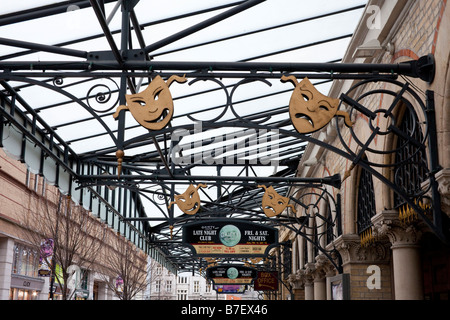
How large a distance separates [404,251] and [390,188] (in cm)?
152

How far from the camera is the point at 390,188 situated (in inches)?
299

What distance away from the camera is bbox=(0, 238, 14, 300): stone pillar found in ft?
82.6

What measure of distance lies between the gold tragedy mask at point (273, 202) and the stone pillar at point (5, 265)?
15.8 metres

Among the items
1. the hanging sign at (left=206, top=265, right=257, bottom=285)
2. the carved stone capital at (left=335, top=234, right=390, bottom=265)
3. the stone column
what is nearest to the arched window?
the stone column

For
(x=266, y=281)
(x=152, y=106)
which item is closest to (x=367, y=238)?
(x=152, y=106)

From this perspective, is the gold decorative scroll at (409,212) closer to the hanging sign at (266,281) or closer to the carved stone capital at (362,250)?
the carved stone capital at (362,250)

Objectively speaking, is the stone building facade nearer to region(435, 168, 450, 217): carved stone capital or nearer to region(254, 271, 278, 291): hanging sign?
region(435, 168, 450, 217): carved stone capital

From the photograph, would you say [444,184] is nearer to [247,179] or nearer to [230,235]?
[247,179]

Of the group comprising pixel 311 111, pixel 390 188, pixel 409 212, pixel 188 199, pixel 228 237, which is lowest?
pixel 409 212

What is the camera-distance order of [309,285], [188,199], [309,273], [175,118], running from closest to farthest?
[175,118] < [188,199] < [309,273] < [309,285]

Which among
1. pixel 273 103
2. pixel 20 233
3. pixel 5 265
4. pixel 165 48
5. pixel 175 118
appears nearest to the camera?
pixel 165 48

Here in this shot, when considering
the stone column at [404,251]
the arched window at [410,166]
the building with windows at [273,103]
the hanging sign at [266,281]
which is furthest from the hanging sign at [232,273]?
the arched window at [410,166]

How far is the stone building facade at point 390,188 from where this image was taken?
669cm

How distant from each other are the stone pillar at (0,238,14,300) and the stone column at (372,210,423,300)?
20.7 metres
